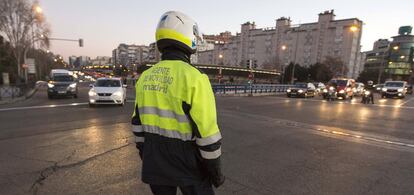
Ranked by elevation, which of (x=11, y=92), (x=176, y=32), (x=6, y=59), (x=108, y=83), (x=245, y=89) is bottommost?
(x=11, y=92)

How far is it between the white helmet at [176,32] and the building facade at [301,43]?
74737 millimetres

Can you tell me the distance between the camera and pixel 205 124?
1945mm

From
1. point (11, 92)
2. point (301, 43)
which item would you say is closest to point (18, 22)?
point (11, 92)

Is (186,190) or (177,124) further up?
(177,124)

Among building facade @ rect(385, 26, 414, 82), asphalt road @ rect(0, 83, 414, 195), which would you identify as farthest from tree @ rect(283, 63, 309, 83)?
asphalt road @ rect(0, 83, 414, 195)

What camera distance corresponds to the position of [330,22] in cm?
9294

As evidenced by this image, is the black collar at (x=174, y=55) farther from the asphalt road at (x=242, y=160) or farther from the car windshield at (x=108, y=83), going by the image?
the car windshield at (x=108, y=83)

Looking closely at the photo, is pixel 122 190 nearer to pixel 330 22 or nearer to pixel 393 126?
pixel 393 126

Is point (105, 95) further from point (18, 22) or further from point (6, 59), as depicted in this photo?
point (6, 59)

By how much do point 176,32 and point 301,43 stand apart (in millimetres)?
107966

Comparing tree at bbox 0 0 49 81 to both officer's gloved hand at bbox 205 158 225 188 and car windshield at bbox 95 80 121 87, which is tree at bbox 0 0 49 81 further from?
officer's gloved hand at bbox 205 158 225 188

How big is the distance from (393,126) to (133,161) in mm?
10629

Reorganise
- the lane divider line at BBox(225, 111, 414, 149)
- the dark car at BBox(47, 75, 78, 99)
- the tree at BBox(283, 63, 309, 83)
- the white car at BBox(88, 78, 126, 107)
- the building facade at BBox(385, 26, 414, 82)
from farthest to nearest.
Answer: the building facade at BBox(385, 26, 414, 82)
the tree at BBox(283, 63, 309, 83)
the dark car at BBox(47, 75, 78, 99)
the white car at BBox(88, 78, 126, 107)
the lane divider line at BBox(225, 111, 414, 149)

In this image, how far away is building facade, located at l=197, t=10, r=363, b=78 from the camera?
90.2 meters
